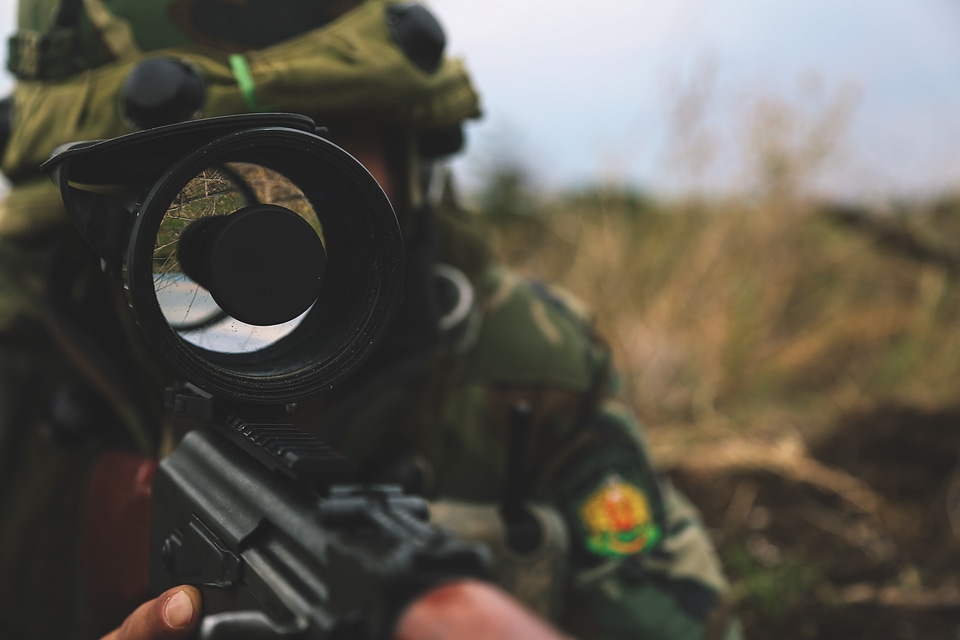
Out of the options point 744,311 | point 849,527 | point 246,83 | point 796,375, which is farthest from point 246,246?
point 796,375

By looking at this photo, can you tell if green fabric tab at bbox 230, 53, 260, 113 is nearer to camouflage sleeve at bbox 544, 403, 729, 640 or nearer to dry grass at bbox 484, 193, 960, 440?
camouflage sleeve at bbox 544, 403, 729, 640

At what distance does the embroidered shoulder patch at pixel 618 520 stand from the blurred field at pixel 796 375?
0.62 m

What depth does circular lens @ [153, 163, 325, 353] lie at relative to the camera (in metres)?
0.97

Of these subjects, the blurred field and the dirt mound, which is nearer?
the dirt mound

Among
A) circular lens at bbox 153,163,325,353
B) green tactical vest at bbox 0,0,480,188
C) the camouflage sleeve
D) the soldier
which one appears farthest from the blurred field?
circular lens at bbox 153,163,325,353

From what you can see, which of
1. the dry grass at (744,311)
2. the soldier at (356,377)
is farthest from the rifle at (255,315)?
the dry grass at (744,311)

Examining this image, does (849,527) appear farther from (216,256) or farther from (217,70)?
(216,256)

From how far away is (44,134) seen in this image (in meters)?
1.75

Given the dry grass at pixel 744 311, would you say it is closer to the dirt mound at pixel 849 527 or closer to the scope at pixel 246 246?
the dirt mound at pixel 849 527

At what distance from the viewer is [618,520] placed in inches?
81.0

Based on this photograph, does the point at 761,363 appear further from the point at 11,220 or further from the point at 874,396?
the point at 11,220

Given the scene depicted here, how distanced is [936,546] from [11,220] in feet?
8.61

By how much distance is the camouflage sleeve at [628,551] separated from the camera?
6.45 feet

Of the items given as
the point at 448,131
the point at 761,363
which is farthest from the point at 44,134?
the point at 761,363
